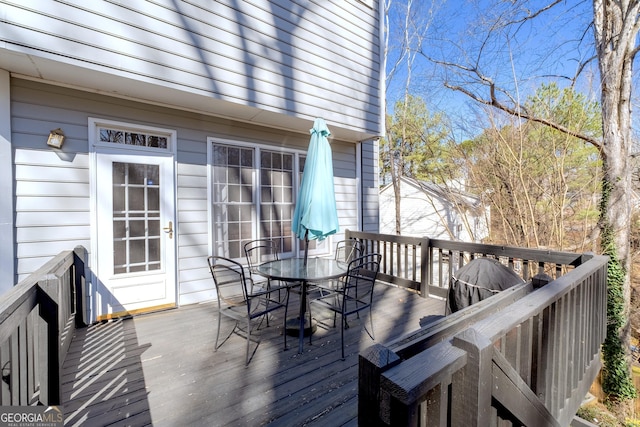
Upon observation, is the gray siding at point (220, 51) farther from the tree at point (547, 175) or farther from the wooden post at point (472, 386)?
the wooden post at point (472, 386)

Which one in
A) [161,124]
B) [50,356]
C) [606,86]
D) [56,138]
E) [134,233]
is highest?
[606,86]

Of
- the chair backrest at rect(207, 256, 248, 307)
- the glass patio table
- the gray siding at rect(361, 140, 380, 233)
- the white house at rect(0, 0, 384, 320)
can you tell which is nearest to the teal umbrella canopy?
the glass patio table

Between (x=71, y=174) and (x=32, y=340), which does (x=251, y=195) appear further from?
(x=32, y=340)

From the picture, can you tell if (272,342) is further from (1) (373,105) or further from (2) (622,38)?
(2) (622,38)

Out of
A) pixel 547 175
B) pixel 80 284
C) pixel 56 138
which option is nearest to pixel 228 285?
pixel 80 284

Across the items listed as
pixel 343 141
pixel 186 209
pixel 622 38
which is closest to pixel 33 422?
pixel 186 209

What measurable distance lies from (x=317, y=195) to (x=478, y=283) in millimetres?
1777

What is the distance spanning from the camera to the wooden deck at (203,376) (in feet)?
6.52

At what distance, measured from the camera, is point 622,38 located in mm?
4945

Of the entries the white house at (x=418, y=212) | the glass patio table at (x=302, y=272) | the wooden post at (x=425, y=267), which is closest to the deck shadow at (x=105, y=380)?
the glass patio table at (x=302, y=272)

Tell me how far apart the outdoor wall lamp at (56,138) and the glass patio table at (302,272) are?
99.4 inches

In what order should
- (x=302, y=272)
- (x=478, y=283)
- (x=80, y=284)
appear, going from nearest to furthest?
(x=478, y=283) → (x=302, y=272) → (x=80, y=284)

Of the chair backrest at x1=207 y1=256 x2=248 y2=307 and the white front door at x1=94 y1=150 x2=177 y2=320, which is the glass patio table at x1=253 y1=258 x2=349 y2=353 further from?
the white front door at x1=94 y1=150 x2=177 y2=320

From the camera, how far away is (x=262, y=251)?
473 centimetres
